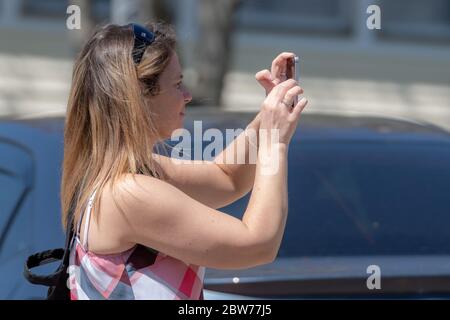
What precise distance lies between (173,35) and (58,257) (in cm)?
58

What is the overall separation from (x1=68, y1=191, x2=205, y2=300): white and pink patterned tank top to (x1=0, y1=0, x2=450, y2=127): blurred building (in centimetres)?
715

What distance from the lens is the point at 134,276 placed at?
6.53ft

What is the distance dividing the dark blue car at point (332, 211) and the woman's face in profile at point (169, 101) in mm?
632

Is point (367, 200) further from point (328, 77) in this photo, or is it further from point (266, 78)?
point (328, 77)

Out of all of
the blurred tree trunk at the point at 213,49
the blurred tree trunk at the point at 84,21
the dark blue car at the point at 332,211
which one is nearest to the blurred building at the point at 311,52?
the blurred tree trunk at the point at 84,21

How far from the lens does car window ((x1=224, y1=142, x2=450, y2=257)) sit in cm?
299

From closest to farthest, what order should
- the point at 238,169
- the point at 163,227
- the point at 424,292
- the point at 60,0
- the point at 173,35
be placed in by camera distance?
the point at 163,227
the point at 173,35
the point at 238,169
the point at 424,292
the point at 60,0

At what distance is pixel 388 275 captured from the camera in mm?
2656

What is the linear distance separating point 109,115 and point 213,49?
4.57 meters

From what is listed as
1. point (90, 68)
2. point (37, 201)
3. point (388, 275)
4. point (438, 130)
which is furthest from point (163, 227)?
point (438, 130)

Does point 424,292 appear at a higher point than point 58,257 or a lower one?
lower

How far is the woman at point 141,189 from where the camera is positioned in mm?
1947

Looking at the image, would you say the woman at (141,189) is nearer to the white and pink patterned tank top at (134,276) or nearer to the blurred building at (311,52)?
the white and pink patterned tank top at (134,276)
